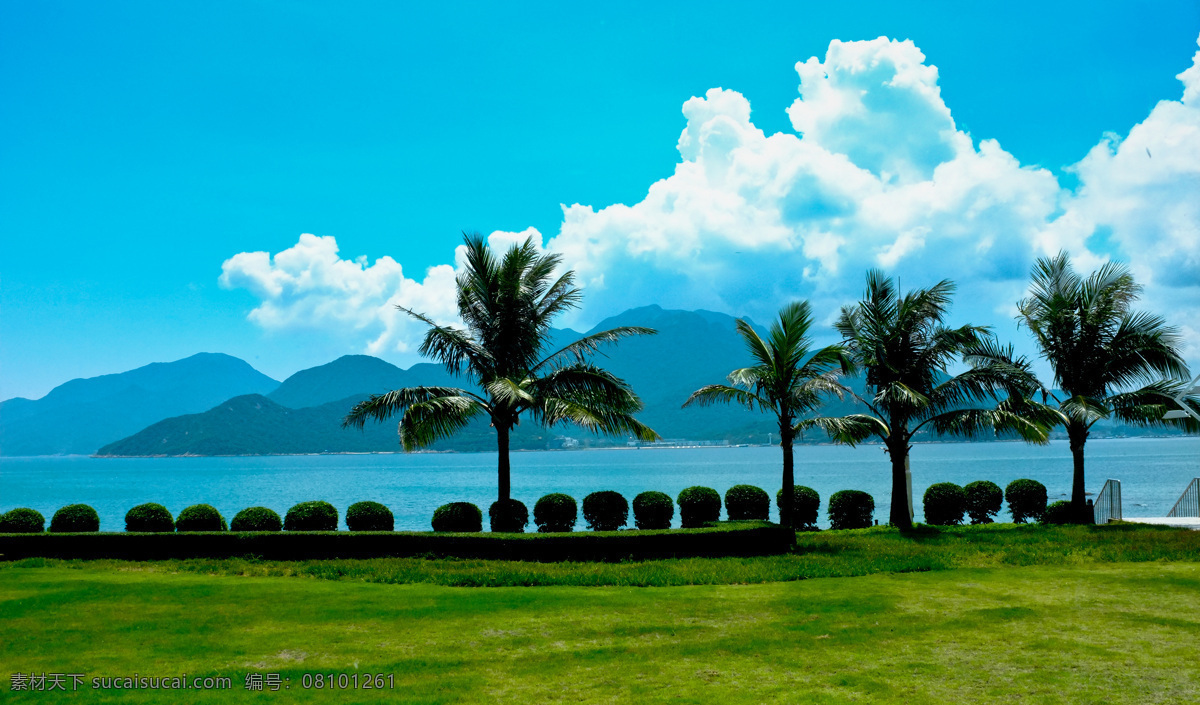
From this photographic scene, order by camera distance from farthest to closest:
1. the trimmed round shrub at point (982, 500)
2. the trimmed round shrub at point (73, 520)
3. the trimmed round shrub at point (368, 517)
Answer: the trimmed round shrub at point (982, 500) → the trimmed round shrub at point (73, 520) → the trimmed round shrub at point (368, 517)

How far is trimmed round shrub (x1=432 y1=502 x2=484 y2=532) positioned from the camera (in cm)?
2208

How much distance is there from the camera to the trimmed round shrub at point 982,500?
83.0 ft

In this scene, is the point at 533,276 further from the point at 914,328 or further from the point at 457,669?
the point at 457,669

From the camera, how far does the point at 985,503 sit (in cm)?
2534

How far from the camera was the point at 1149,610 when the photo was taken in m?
10.9

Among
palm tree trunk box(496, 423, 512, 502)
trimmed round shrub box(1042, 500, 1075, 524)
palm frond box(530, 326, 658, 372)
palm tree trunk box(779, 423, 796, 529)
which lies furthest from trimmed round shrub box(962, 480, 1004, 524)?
palm tree trunk box(496, 423, 512, 502)

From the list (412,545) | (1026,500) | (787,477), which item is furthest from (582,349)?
(1026,500)

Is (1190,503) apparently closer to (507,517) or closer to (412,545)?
(507,517)

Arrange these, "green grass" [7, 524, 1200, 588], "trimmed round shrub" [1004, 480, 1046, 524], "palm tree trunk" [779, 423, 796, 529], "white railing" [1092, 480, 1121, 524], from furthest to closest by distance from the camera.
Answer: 1. "trimmed round shrub" [1004, 480, 1046, 524]
2. "white railing" [1092, 480, 1121, 524]
3. "palm tree trunk" [779, 423, 796, 529]
4. "green grass" [7, 524, 1200, 588]

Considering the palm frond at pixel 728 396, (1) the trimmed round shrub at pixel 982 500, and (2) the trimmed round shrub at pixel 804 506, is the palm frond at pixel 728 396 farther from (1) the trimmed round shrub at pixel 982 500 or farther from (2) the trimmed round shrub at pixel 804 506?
(1) the trimmed round shrub at pixel 982 500

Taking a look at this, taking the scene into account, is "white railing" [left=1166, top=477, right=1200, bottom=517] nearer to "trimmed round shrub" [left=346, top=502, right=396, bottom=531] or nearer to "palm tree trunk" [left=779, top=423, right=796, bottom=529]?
"palm tree trunk" [left=779, top=423, right=796, bottom=529]

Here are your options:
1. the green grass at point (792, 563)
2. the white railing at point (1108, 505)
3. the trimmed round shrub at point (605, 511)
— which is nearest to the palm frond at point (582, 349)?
the trimmed round shrub at point (605, 511)

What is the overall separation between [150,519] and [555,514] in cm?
1177

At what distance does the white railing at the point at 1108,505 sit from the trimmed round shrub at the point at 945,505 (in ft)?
14.1
